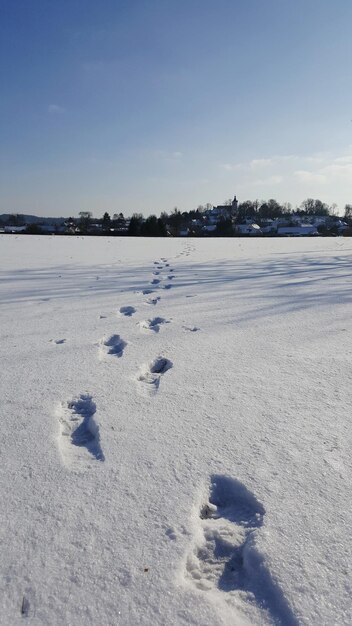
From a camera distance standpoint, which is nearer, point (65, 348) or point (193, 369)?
point (193, 369)

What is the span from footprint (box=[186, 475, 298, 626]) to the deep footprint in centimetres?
133

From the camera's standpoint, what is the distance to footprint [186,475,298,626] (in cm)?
86

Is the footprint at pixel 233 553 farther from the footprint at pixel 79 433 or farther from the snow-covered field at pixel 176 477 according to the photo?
the footprint at pixel 79 433

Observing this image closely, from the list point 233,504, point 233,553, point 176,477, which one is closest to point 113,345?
point 176,477

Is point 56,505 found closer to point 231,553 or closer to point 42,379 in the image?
point 231,553

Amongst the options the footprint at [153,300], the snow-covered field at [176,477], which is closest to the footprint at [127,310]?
the footprint at [153,300]

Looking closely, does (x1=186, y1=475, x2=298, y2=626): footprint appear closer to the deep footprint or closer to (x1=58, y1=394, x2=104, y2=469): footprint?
(x1=58, y1=394, x2=104, y2=469): footprint

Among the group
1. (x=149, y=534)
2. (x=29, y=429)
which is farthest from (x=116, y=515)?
(x=29, y=429)

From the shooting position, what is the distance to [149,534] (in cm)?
100

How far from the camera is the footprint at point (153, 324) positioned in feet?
9.50

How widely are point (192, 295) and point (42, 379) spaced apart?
7.98 ft

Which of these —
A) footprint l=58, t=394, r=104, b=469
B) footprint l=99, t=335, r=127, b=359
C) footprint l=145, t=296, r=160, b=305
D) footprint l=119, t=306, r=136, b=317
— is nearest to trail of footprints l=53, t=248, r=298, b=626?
footprint l=58, t=394, r=104, b=469

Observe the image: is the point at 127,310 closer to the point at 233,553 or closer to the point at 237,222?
the point at 233,553

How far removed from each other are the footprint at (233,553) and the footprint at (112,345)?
132cm
